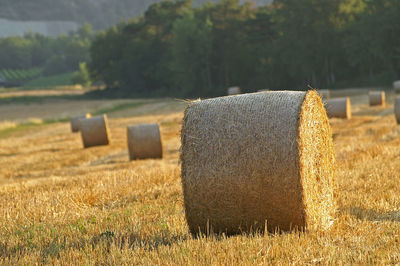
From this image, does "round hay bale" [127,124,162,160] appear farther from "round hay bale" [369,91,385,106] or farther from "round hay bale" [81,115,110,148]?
"round hay bale" [369,91,385,106]

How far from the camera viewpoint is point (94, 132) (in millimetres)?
21609

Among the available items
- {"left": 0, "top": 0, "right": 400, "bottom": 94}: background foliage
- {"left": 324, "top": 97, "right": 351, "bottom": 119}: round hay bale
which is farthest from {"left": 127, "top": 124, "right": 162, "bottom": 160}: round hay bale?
{"left": 0, "top": 0, "right": 400, "bottom": 94}: background foliage

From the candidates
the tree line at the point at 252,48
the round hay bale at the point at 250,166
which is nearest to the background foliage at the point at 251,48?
the tree line at the point at 252,48

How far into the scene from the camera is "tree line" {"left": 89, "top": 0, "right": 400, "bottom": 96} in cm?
5750

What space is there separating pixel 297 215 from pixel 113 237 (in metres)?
1.99

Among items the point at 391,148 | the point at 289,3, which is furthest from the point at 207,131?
the point at 289,3

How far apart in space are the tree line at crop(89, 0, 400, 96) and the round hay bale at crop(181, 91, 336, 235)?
164 ft

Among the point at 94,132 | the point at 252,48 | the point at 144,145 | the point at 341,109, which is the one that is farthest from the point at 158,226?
the point at 252,48

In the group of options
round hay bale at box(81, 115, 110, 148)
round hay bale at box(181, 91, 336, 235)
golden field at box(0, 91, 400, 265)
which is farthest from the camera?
round hay bale at box(81, 115, 110, 148)

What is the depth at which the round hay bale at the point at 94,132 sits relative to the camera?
21.5 meters

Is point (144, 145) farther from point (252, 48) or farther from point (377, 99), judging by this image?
point (252, 48)

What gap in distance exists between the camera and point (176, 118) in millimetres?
34250

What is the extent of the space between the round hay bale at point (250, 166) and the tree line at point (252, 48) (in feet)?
164

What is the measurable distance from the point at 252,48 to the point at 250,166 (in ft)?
212
